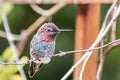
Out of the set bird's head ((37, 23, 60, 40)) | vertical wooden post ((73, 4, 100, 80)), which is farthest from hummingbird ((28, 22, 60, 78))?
vertical wooden post ((73, 4, 100, 80))

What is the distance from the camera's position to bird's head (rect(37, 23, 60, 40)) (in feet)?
3.38

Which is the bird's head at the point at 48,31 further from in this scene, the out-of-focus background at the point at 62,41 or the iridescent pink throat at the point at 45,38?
Result: the out-of-focus background at the point at 62,41

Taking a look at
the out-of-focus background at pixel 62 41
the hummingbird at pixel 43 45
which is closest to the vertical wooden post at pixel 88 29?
the hummingbird at pixel 43 45

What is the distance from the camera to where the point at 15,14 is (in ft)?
9.77

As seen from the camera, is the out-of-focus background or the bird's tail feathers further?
the out-of-focus background

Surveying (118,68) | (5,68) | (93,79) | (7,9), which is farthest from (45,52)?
(118,68)

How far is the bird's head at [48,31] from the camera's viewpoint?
3.38 ft

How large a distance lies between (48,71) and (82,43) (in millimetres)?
1292

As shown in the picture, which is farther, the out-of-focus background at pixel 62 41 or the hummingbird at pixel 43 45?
the out-of-focus background at pixel 62 41

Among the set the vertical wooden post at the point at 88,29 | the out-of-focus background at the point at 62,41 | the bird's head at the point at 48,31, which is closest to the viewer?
the bird's head at the point at 48,31

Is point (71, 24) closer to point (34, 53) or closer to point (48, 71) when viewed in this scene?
point (48, 71)

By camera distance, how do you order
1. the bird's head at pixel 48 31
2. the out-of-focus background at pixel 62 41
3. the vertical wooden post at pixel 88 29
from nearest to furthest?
the bird's head at pixel 48 31
the vertical wooden post at pixel 88 29
the out-of-focus background at pixel 62 41

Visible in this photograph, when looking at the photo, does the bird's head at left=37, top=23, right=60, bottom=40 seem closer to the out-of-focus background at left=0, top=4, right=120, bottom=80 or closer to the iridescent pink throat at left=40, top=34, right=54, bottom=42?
the iridescent pink throat at left=40, top=34, right=54, bottom=42

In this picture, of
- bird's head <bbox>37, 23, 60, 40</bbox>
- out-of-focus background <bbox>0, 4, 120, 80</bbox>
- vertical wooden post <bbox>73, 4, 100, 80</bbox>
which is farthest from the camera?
out-of-focus background <bbox>0, 4, 120, 80</bbox>
